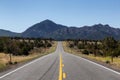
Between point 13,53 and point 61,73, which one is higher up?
point 61,73

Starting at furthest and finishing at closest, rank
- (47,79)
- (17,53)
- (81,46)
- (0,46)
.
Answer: (81,46), (0,46), (17,53), (47,79)

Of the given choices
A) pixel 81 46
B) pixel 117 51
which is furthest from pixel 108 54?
pixel 81 46

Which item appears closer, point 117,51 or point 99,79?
point 99,79

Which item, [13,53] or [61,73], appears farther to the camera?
[13,53]

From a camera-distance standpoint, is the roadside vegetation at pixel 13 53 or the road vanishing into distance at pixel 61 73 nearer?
the road vanishing into distance at pixel 61 73

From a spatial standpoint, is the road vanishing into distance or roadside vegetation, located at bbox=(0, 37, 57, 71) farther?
roadside vegetation, located at bbox=(0, 37, 57, 71)

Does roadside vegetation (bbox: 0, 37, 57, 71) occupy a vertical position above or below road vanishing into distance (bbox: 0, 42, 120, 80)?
below

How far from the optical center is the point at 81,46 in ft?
486

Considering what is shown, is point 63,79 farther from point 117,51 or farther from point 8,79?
point 117,51

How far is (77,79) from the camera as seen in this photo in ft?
51.1

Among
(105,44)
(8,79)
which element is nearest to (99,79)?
(8,79)

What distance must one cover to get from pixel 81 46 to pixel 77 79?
133m

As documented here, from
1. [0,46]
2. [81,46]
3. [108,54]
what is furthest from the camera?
[81,46]

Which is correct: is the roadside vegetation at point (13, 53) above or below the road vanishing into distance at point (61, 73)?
below
